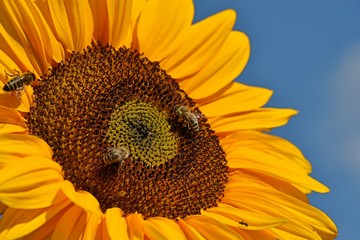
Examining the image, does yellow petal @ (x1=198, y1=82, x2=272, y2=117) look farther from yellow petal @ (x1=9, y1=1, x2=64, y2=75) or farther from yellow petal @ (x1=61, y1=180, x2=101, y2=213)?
yellow petal @ (x1=61, y1=180, x2=101, y2=213)

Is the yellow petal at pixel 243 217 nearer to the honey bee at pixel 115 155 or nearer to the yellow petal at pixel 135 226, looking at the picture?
the yellow petal at pixel 135 226

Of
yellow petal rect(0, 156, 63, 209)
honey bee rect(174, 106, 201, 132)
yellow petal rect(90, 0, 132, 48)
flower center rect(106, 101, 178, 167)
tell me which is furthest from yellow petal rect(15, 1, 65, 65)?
honey bee rect(174, 106, 201, 132)

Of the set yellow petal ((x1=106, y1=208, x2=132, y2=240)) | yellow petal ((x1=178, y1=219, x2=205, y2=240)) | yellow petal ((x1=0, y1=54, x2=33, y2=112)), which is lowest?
yellow petal ((x1=106, y1=208, x2=132, y2=240))

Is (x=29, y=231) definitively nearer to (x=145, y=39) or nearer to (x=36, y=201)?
(x=36, y=201)

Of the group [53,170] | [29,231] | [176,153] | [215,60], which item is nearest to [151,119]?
[176,153]

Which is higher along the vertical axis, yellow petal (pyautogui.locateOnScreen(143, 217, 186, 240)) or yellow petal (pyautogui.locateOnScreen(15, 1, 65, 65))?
yellow petal (pyautogui.locateOnScreen(15, 1, 65, 65))
